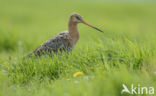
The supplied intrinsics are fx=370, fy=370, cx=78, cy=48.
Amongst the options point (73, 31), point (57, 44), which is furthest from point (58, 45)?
point (73, 31)

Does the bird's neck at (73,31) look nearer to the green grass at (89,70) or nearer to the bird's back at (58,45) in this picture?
the bird's back at (58,45)

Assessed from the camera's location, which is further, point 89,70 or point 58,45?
point 58,45

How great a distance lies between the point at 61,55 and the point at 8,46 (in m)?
6.21

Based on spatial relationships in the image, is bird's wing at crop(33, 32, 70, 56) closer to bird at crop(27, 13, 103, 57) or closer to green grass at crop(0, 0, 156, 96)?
bird at crop(27, 13, 103, 57)

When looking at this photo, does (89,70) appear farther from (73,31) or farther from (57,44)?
(73,31)

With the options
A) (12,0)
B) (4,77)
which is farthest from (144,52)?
(12,0)

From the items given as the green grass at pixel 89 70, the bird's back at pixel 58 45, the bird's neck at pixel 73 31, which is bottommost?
the green grass at pixel 89 70

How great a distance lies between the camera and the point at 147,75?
527 cm

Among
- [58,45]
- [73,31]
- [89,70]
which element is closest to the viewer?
[89,70]

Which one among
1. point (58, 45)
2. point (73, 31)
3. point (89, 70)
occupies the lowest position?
point (89, 70)

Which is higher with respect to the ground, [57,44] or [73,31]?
[73,31]

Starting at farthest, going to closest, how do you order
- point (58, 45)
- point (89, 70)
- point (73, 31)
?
1. point (73, 31)
2. point (58, 45)
3. point (89, 70)

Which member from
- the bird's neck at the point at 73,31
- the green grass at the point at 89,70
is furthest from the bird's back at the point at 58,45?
the green grass at the point at 89,70

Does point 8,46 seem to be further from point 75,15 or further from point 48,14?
point 48,14
